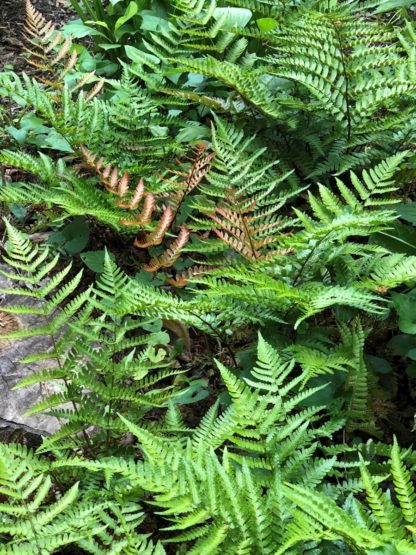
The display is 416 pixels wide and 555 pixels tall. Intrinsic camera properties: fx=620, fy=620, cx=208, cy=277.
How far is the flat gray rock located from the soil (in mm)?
2166

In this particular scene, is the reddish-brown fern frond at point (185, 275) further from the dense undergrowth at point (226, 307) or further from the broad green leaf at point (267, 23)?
the broad green leaf at point (267, 23)

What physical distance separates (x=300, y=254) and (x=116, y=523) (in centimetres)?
104

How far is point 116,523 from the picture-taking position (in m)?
1.80

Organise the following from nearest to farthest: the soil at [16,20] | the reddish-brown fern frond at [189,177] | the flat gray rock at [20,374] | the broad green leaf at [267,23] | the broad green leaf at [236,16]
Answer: the flat gray rock at [20,374]
the reddish-brown fern frond at [189,177]
the broad green leaf at [267,23]
the broad green leaf at [236,16]
the soil at [16,20]

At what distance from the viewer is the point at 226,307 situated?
6.82ft

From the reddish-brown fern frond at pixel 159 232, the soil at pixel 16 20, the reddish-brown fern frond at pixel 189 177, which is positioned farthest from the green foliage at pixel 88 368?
the soil at pixel 16 20

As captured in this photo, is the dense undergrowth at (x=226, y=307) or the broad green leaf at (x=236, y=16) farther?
the broad green leaf at (x=236, y=16)

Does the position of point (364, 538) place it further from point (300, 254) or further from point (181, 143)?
point (181, 143)

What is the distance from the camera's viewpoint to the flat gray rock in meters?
2.22

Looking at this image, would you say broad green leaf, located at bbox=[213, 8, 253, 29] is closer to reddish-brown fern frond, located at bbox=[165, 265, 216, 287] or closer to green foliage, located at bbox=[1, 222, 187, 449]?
reddish-brown fern frond, located at bbox=[165, 265, 216, 287]

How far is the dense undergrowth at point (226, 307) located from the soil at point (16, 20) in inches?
32.3

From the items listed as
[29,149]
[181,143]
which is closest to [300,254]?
[181,143]

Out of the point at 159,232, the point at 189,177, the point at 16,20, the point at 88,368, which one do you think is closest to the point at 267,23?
the point at 189,177

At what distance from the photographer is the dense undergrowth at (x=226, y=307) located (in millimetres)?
1611
